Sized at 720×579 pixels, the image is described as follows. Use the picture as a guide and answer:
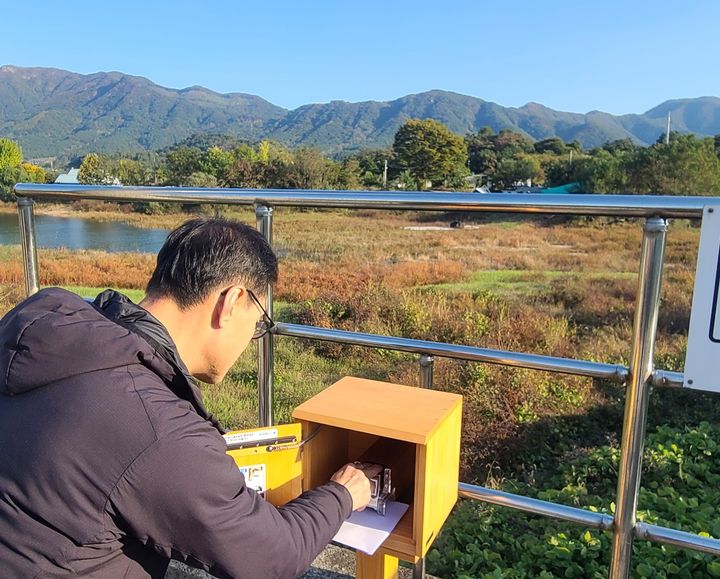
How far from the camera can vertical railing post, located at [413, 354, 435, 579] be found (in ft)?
6.33

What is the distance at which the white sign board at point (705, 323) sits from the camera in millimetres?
1464

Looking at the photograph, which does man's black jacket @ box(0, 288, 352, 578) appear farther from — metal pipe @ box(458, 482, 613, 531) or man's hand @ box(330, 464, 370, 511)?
metal pipe @ box(458, 482, 613, 531)

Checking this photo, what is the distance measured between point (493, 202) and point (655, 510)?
2.08 meters

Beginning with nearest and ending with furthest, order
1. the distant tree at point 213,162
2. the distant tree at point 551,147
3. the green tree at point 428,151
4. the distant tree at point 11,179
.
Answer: the distant tree at point 11,179 < the distant tree at point 213,162 < the green tree at point 428,151 < the distant tree at point 551,147

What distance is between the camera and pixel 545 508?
5.65ft

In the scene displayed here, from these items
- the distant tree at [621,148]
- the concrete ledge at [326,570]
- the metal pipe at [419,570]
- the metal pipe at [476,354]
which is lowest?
the concrete ledge at [326,570]

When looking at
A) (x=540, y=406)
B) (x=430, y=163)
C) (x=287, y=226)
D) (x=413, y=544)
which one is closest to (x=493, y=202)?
(x=413, y=544)

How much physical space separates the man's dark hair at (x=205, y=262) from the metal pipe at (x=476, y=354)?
59cm

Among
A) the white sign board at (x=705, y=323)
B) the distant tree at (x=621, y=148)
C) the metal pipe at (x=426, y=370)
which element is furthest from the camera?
the distant tree at (x=621, y=148)

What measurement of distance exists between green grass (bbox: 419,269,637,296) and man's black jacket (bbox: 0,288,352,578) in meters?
12.4

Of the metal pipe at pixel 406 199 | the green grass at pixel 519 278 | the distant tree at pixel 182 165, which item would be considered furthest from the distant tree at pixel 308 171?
the metal pipe at pixel 406 199

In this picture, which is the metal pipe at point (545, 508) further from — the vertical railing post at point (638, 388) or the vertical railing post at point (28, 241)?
the vertical railing post at point (28, 241)

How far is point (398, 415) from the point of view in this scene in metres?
1.59

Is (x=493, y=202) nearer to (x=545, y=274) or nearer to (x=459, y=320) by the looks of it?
(x=459, y=320)
